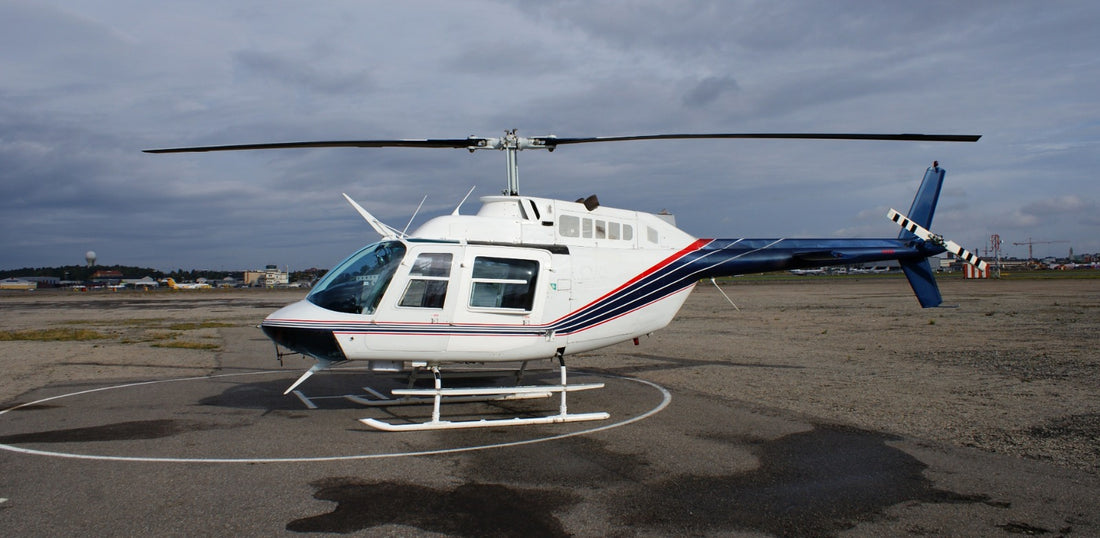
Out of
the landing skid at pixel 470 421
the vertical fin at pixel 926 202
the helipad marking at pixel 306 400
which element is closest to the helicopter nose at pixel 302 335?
the landing skid at pixel 470 421

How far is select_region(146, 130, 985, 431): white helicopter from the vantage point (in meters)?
8.88

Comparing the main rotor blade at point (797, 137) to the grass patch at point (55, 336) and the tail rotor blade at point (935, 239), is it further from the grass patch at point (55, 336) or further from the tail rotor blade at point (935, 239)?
the grass patch at point (55, 336)

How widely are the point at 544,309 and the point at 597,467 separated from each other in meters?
3.11

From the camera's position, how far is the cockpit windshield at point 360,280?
8.92 meters

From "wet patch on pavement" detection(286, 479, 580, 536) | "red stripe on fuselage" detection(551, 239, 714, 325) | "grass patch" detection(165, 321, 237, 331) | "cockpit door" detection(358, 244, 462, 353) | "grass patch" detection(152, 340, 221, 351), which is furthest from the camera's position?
"grass patch" detection(165, 321, 237, 331)

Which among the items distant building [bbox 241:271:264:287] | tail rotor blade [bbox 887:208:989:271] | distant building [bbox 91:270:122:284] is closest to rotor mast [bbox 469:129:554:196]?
tail rotor blade [bbox 887:208:989:271]

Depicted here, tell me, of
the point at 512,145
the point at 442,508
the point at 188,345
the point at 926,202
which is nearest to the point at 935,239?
the point at 926,202

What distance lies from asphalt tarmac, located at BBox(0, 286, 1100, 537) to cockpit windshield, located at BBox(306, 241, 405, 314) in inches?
66.0

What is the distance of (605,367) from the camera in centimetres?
1484

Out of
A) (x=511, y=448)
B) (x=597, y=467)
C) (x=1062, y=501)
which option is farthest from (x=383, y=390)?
(x=1062, y=501)

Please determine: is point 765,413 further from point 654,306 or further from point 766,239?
point 766,239

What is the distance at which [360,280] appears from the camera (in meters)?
9.08

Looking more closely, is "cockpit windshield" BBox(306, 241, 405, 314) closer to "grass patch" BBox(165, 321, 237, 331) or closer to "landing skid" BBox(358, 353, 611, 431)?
"landing skid" BBox(358, 353, 611, 431)

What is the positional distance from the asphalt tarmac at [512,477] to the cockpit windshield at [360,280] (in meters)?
1.68
